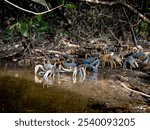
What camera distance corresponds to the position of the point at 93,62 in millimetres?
9148

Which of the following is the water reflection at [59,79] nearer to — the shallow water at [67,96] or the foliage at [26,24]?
the shallow water at [67,96]

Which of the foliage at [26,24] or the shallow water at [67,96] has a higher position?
the foliage at [26,24]

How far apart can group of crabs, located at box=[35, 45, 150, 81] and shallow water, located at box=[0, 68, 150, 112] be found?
299mm

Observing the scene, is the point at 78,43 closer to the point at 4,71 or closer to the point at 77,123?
the point at 4,71

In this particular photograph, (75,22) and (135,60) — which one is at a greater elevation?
(75,22)

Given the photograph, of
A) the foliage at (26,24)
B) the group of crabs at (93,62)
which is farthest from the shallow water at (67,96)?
the foliage at (26,24)

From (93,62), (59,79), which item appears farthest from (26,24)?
(93,62)

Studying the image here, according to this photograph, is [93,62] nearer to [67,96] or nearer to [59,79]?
[59,79]

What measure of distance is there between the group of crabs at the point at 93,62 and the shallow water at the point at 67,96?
0.30 meters

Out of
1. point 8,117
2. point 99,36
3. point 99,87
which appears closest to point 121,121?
point 8,117

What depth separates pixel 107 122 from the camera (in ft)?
10.5

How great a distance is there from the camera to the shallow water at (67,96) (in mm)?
5763

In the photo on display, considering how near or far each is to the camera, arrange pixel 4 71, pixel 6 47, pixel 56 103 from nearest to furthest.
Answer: pixel 56 103 → pixel 4 71 → pixel 6 47

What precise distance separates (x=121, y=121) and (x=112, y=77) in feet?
15.4
